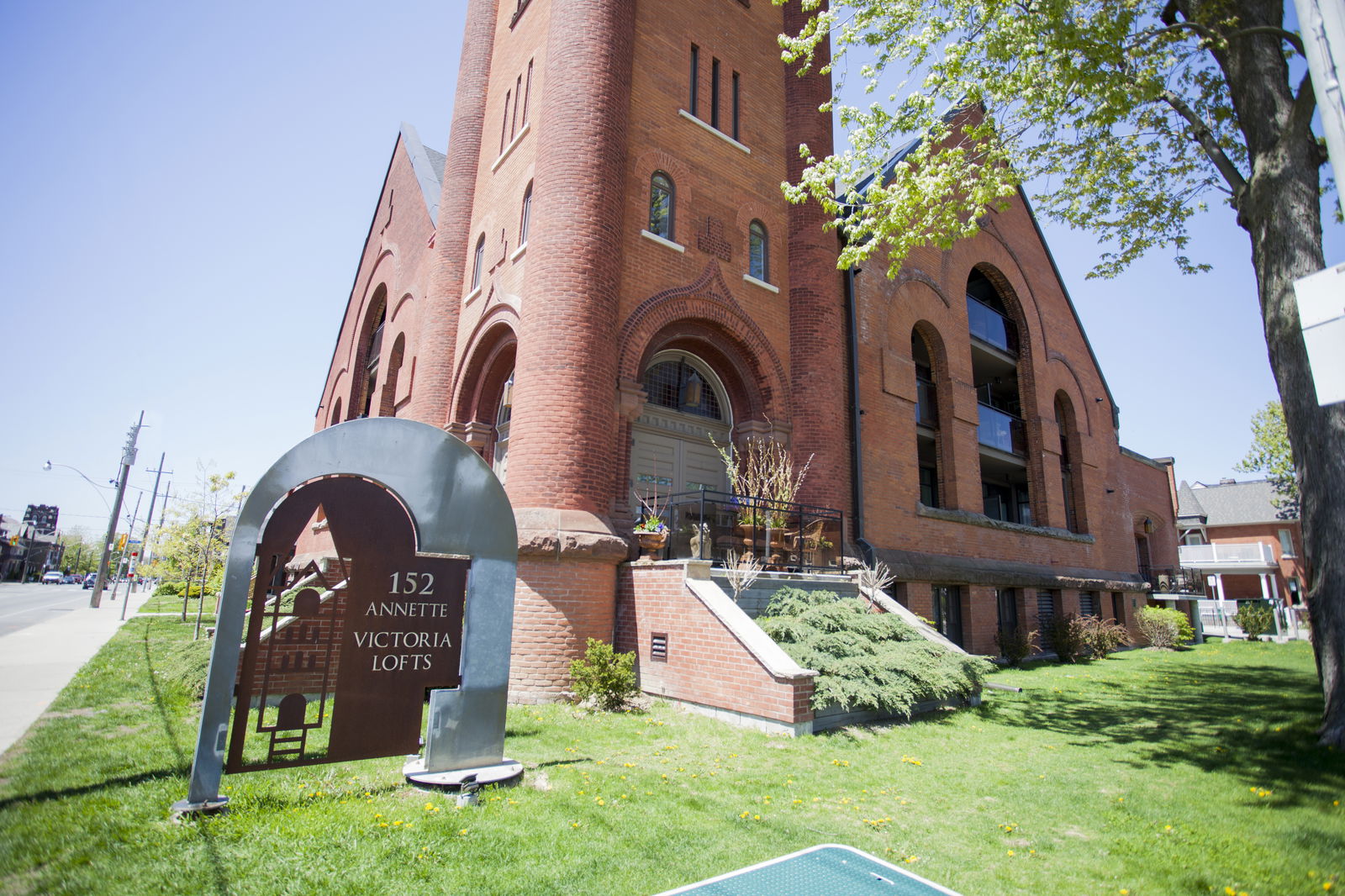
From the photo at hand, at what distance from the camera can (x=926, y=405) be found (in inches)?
710

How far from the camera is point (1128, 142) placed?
424 inches

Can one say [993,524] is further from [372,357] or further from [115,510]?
[115,510]

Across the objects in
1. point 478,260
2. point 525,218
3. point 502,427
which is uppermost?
point 478,260

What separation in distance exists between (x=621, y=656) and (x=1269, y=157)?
388 inches

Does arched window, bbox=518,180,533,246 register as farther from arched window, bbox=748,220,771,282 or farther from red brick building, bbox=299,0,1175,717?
arched window, bbox=748,220,771,282

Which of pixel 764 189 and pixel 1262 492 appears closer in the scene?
pixel 764 189

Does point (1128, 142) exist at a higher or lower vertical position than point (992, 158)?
higher

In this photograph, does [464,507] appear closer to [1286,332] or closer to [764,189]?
[1286,332]

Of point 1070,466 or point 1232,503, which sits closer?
point 1070,466

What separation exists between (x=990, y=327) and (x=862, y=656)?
50.4 ft

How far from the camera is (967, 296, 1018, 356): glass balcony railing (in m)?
20.1

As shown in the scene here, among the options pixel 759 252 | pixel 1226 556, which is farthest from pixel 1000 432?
pixel 1226 556

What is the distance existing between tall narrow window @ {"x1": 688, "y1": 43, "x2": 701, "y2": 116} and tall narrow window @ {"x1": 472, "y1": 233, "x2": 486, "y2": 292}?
542 centimetres

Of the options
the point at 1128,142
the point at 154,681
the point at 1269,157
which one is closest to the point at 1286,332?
the point at 1269,157
